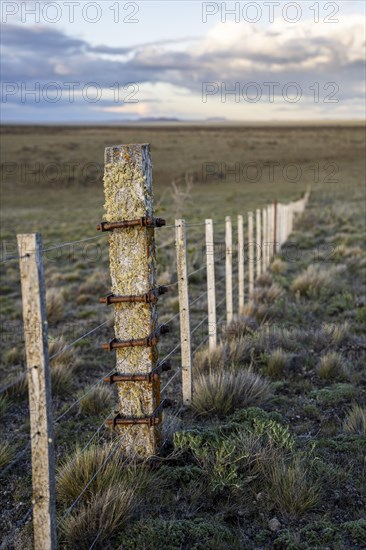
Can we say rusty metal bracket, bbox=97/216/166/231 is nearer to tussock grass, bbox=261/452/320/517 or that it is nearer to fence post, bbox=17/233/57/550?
fence post, bbox=17/233/57/550

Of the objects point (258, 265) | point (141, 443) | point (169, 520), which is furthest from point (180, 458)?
point (258, 265)

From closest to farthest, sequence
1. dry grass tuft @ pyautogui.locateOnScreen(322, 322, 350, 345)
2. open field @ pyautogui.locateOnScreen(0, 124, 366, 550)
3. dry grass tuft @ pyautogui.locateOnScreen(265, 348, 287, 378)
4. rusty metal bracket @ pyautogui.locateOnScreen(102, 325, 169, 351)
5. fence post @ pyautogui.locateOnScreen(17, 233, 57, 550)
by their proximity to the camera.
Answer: fence post @ pyautogui.locateOnScreen(17, 233, 57, 550), open field @ pyautogui.locateOnScreen(0, 124, 366, 550), rusty metal bracket @ pyautogui.locateOnScreen(102, 325, 169, 351), dry grass tuft @ pyautogui.locateOnScreen(265, 348, 287, 378), dry grass tuft @ pyautogui.locateOnScreen(322, 322, 350, 345)

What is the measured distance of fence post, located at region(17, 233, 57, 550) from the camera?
2.54 meters

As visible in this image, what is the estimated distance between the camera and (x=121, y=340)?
3895 mm

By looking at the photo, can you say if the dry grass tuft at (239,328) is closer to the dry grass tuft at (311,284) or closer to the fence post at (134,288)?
the dry grass tuft at (311,284)

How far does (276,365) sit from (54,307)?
490cm

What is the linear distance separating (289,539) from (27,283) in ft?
6.88

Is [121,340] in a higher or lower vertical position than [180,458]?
higher

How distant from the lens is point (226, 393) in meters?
5.06

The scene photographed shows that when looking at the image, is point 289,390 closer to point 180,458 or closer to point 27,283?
point 180,458

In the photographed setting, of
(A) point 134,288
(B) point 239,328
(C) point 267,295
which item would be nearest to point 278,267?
(C) point 267,295

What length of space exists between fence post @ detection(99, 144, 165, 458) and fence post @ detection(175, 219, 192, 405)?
3.68 feet

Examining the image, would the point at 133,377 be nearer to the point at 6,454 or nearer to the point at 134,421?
the point at 134,421

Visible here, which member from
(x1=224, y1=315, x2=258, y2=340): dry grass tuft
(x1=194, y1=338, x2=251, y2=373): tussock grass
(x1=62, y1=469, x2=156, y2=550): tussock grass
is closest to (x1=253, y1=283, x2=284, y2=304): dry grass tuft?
(x1=224, y1=315, x2=258, y2=340): dry grass tuft
